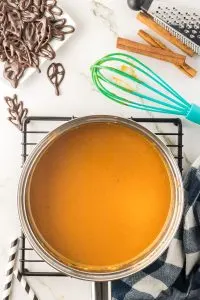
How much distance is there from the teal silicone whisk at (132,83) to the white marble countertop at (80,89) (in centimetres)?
1

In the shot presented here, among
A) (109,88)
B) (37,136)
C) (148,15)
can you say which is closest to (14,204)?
(37,136)

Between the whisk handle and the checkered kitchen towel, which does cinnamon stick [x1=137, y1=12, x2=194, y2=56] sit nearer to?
the whisk handle

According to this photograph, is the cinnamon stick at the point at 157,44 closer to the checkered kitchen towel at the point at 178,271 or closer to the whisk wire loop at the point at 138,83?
the whisk wire loop at the point at 138,83

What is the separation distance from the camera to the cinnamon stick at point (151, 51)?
3.48 feet

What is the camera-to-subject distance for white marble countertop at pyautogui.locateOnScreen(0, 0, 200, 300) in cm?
108

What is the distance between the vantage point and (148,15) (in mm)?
1067

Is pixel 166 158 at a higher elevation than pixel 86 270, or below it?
higher

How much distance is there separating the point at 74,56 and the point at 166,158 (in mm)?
256

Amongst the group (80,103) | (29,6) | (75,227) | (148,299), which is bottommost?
(148,299)

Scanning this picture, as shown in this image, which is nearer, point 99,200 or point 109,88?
point 99,200

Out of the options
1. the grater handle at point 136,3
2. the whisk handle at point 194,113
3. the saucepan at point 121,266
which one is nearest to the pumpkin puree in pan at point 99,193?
the saucepan at point 121,266

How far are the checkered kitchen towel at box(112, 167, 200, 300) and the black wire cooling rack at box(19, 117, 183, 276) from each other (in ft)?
0.25

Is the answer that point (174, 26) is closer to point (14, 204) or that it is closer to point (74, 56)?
point (74, 56)

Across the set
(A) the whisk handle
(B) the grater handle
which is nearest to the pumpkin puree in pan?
(A) the whisk handle
